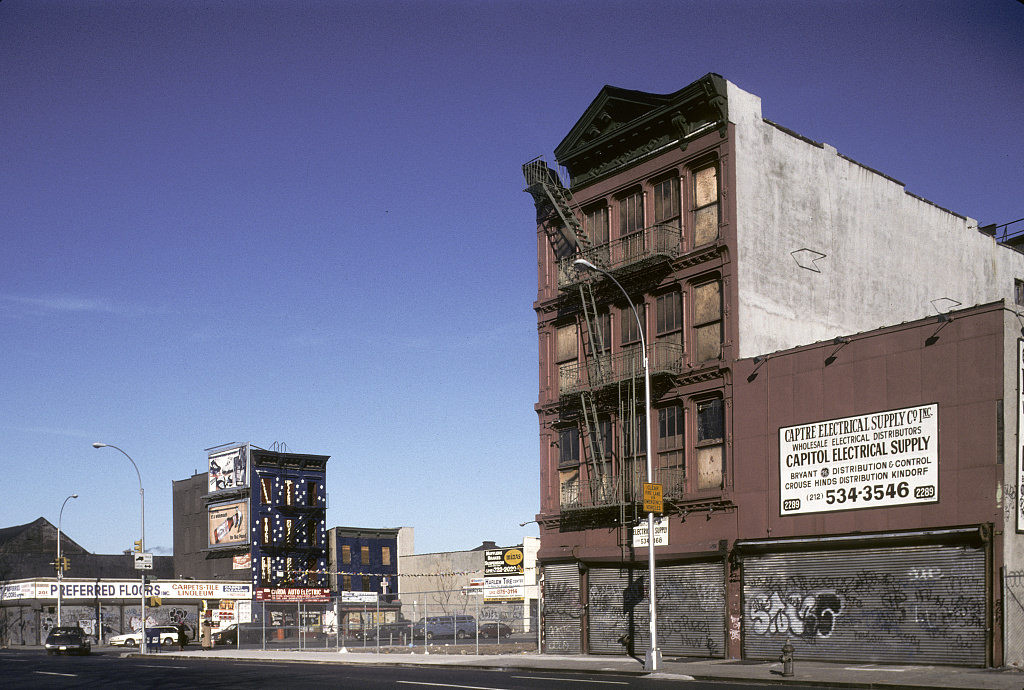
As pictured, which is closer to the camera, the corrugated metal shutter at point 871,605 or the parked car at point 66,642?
the corrugated metal shutter at point 871,605

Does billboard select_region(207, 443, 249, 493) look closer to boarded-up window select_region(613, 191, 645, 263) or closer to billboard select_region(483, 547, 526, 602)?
billboard select_region(483, 547, 526, 602)

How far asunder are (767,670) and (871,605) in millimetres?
4135

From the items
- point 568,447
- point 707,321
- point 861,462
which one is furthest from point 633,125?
point 861,462

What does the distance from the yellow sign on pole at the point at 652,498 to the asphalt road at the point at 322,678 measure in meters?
4.76

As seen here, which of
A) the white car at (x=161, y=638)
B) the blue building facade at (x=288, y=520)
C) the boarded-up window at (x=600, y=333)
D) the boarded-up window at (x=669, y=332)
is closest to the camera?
the boarded-up window at (x=669, y=332)

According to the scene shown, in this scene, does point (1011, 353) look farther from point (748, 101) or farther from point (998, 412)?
point (748, 101)

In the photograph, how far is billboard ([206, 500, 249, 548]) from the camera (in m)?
83.4

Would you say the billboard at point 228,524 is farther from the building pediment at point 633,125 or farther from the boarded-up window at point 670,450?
the boarded-up window at point 670,450

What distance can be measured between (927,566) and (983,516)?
222cm

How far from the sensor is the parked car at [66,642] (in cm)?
5319

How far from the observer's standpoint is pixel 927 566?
92.7 ft

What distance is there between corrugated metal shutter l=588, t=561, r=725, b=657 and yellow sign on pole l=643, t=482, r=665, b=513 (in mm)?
5725

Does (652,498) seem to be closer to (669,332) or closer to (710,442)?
(710,442)

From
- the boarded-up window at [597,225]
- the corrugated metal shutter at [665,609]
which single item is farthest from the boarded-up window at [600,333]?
the corrugated metal shutter at [665,609]
